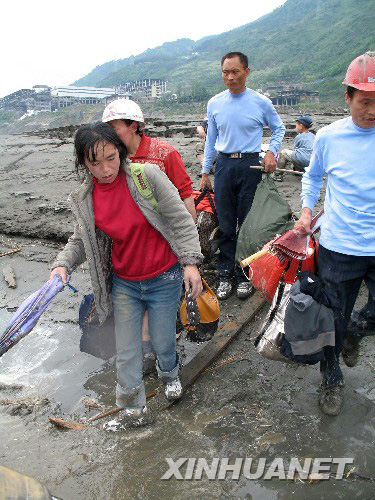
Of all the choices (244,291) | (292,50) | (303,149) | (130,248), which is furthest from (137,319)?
(292,50)

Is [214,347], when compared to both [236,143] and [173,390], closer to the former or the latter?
[173,390]

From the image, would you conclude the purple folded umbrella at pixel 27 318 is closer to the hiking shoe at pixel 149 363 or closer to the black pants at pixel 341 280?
the hiking shoe at pixel 149 363

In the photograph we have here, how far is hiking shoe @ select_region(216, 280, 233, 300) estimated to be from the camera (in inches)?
180

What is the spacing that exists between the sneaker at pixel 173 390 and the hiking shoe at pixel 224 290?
5.33 feet

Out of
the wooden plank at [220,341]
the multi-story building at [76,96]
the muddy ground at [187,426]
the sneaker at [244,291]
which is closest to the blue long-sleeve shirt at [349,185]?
the muddy ground at [187,426]

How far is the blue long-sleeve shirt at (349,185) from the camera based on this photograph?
246 centimetres

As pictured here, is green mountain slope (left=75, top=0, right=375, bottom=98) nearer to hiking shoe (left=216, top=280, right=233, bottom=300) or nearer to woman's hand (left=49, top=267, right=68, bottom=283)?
hiking shoe (left=216, top=280, right=233, bottom=300)

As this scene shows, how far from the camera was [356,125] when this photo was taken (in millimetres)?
2469

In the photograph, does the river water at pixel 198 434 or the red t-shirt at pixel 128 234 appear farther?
the red t-shirt at pixel 128 234

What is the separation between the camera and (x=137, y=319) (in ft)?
9.20

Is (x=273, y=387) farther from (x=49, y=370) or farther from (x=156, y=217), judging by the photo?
(x=49, y=370)

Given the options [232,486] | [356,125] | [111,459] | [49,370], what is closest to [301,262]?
[356,125]

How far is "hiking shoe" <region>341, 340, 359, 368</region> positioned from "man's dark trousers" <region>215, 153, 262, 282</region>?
64.0 inches

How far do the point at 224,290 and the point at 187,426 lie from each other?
1943mm
